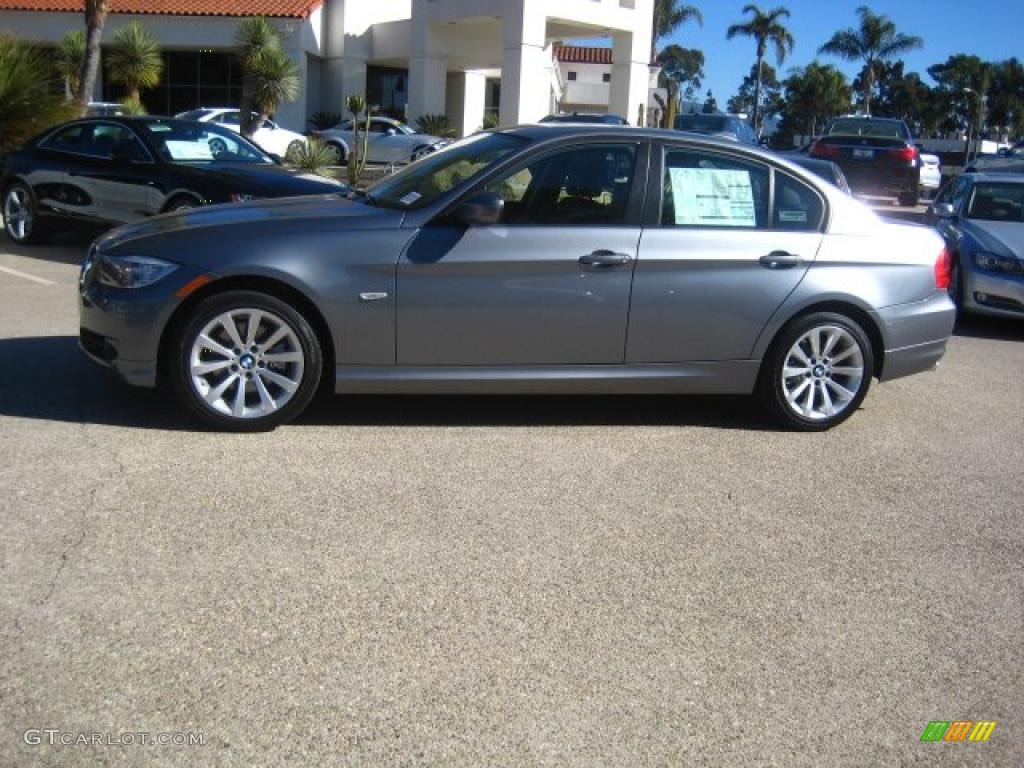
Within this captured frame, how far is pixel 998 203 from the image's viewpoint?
1193 centimetres

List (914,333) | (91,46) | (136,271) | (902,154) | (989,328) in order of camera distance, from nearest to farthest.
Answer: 1. (136,271)
2. (914,333)
3. (989,328)
4. (91,46)
5. (902,154)

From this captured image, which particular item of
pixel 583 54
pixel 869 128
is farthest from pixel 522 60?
pixel 583 54

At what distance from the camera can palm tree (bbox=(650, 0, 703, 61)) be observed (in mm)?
63728

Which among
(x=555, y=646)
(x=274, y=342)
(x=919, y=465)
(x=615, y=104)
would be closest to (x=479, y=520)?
(x=555, y=646)

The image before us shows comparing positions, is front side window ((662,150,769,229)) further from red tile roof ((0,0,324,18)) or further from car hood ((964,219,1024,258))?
red tile roof ((0,0,324,18))

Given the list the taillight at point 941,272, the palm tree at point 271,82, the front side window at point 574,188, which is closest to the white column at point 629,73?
the palm tree at point 271,82

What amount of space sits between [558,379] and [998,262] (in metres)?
6.37

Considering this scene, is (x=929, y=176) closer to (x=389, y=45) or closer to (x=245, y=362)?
(x=389, y=45)

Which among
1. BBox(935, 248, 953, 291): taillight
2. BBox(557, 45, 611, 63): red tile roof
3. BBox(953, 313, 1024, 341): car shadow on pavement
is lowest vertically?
BBox(953, 313, 1024, 341): car shadow on pavement

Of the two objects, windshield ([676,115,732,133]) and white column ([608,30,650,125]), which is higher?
white column ([608,30,650,125])

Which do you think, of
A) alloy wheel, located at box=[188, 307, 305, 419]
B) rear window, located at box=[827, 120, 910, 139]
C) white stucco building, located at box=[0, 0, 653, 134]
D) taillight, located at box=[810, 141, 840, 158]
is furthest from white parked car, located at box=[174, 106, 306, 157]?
alloy wheel, located at box=[188, 307, 305, 419]

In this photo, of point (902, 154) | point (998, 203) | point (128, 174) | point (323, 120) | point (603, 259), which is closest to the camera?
point (603, 259)

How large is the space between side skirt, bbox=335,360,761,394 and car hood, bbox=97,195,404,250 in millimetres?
781

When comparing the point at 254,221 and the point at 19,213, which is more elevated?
the point at 254,221
